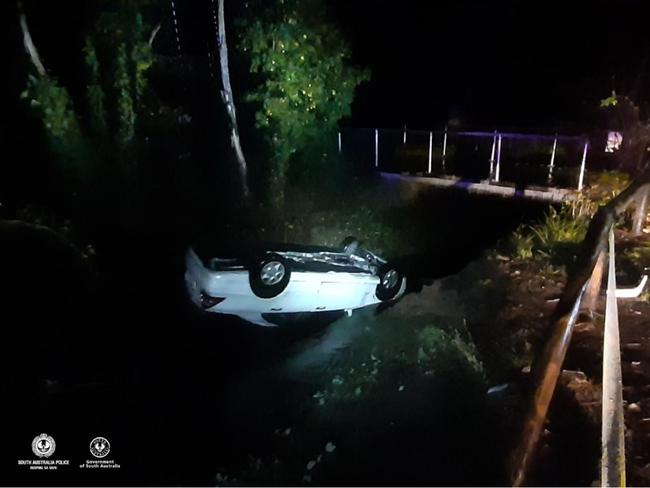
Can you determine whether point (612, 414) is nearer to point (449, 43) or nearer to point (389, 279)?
point (389, 279)

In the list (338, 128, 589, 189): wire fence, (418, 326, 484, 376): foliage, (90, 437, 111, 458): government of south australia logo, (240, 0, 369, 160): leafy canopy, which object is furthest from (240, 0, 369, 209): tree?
(90, 437, 111, 458): government of south australia logo

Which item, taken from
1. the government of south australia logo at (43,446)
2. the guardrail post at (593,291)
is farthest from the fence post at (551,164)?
the government of south australia logo at (43,446)

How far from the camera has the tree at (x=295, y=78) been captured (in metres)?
4.70

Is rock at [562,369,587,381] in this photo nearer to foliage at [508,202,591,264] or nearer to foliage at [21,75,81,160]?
foliage at [508,202,591,264]

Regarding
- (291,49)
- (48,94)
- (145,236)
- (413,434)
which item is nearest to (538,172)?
(291,49)

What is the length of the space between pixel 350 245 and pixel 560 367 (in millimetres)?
1775

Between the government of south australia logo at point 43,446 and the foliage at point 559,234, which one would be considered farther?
the foliage at point 559,234

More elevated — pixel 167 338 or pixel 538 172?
pixel 538 172

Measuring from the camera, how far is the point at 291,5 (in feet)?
15.3

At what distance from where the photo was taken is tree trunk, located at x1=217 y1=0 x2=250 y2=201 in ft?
16.4

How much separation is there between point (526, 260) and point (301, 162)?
2.47m

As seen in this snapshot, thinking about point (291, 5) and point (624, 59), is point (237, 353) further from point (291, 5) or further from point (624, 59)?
point (624, 59)

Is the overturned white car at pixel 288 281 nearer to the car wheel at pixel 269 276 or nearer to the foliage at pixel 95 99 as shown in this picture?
the car wheel at pixel 269 276

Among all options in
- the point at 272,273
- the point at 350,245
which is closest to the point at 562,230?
the point at 350,245
